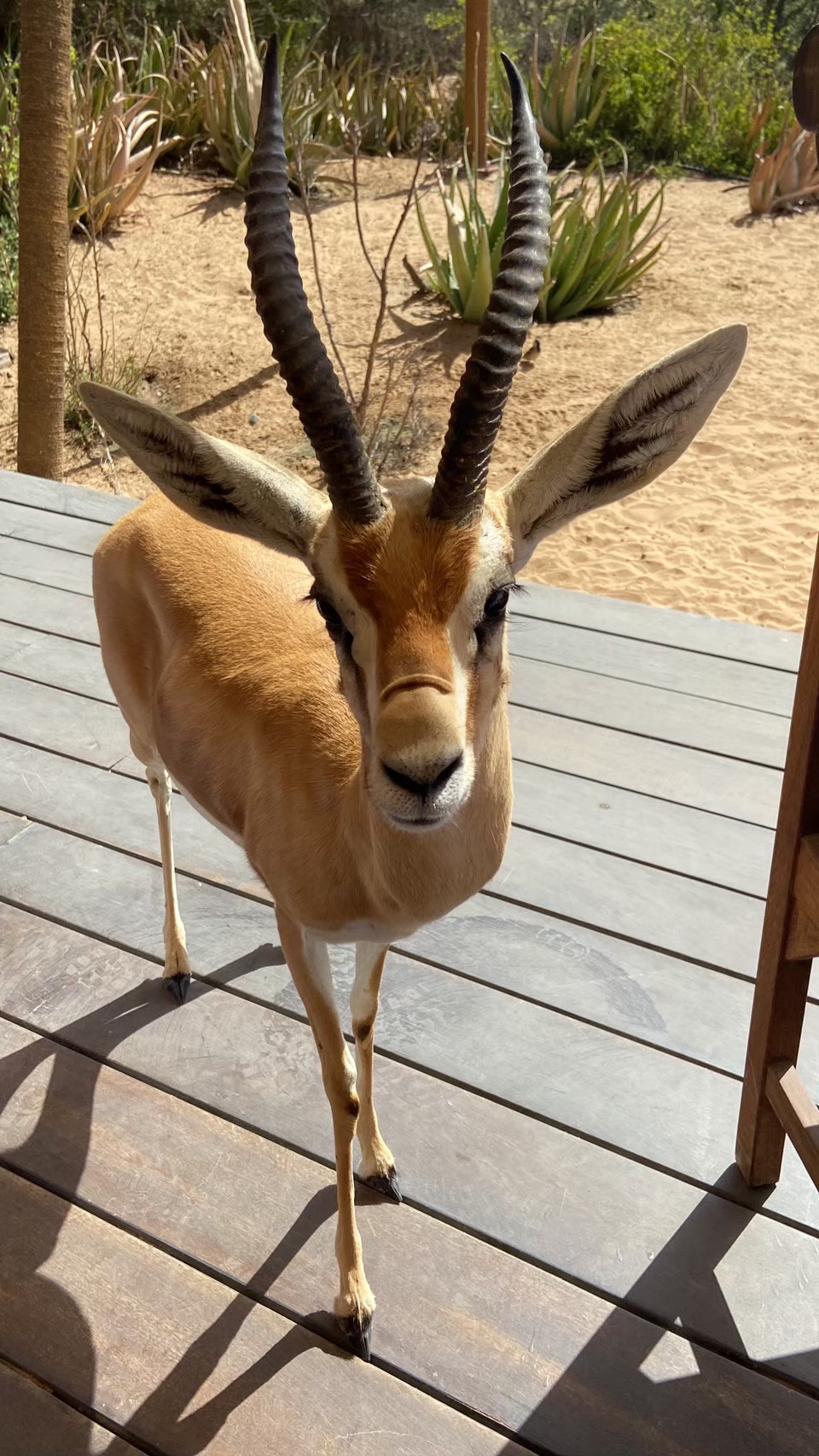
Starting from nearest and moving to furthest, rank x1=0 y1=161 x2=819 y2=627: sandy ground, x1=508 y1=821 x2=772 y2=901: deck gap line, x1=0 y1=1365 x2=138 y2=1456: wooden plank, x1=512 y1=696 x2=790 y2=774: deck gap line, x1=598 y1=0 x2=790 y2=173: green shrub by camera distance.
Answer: x1=0 y1=1365 x2=138 y2=1456: wooden plank < x1=508 y1=821 x2=772 y2=901: deck gap line < x1=512 y1=696 x2=790 y2=774: deck gap line < x1=0 y1=161 x2=819 y2=627: sandy ground < x1=598 y1=0 x2=790 y2=173: green shrub

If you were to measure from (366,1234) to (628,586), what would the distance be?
15.8 feet

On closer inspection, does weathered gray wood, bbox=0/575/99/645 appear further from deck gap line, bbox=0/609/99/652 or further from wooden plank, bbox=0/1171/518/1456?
wooden plank, bbox=0/1171/518/1456

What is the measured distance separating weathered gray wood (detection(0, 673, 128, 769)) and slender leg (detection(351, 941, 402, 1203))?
1.45 metres

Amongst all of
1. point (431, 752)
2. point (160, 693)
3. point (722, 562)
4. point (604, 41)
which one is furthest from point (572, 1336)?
point (604, 41)

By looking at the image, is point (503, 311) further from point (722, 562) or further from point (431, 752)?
point (722, 562)

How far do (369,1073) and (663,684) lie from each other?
1920 mm

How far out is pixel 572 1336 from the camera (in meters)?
2.06

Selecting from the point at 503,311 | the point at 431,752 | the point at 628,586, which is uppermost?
the point at 503,311

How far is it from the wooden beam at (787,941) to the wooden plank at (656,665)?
162 cm

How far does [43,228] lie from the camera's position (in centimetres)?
582

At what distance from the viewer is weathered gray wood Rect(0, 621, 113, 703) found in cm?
392

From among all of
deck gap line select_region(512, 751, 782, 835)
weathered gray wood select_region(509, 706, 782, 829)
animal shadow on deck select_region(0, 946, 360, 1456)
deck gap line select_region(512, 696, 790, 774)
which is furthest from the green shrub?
animal shadow on deck select_region(0, 946, 360, 1456)

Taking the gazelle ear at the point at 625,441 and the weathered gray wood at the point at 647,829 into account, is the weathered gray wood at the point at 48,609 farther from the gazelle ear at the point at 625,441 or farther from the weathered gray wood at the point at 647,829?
the gazelle ear at the point at 625,441

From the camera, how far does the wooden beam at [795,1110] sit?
2.03 metres
